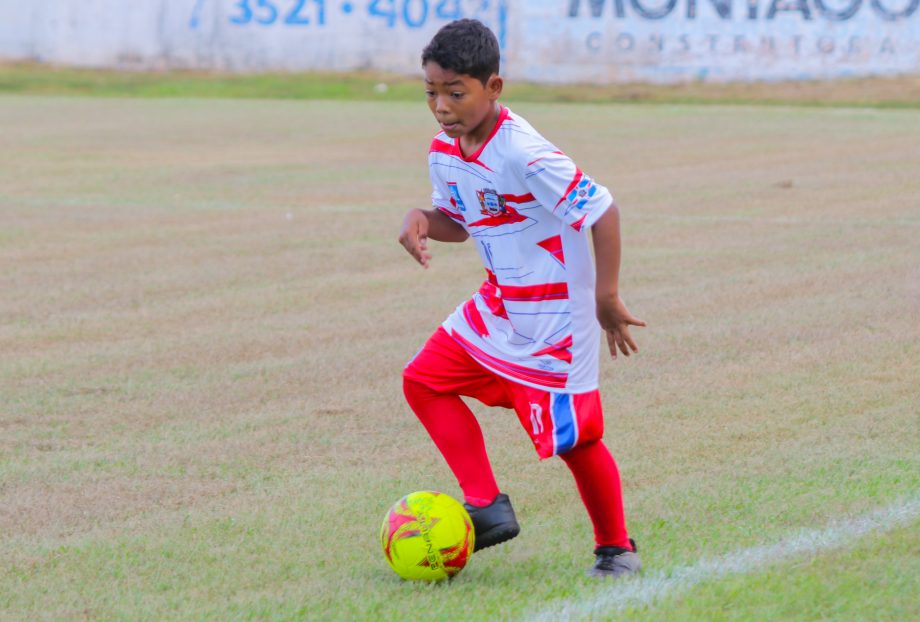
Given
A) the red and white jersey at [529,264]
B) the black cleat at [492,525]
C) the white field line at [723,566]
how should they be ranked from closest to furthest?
the white field line at [723,566]
the red and white jersey at [529,264]
the black cleat at [492,525]

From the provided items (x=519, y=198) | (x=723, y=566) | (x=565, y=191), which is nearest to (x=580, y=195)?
(x=565, y=191)

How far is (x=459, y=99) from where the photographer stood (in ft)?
12.7

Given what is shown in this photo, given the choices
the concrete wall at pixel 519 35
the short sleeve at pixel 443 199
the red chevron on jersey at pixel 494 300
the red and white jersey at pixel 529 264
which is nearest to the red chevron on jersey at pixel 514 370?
the red and white jersey at pixel 529 264

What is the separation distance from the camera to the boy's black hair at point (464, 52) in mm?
3857

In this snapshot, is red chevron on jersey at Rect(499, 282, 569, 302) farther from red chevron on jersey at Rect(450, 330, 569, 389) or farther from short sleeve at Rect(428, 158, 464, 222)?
short sleeve at Rect(428, 158, 464, 222)

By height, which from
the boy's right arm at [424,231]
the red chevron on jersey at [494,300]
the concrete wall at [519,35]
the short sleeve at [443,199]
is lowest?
the concrete wall at [519,35]

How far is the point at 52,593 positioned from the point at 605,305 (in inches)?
65.1

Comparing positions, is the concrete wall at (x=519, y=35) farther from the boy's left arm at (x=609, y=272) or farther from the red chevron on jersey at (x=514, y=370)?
the boy's left arm at (x=609, y=272)

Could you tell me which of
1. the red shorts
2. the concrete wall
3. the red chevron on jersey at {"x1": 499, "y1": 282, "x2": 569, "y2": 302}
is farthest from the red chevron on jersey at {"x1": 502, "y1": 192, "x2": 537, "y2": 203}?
the concrete wall

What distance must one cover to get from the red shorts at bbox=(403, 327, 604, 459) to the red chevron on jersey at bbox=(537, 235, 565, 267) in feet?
1.17

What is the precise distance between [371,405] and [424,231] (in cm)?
209

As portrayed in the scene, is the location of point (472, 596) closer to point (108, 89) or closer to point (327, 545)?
point (327, 545)

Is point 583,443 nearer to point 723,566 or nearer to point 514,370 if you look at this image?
point 514,370

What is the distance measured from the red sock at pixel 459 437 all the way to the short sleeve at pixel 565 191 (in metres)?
0.66
